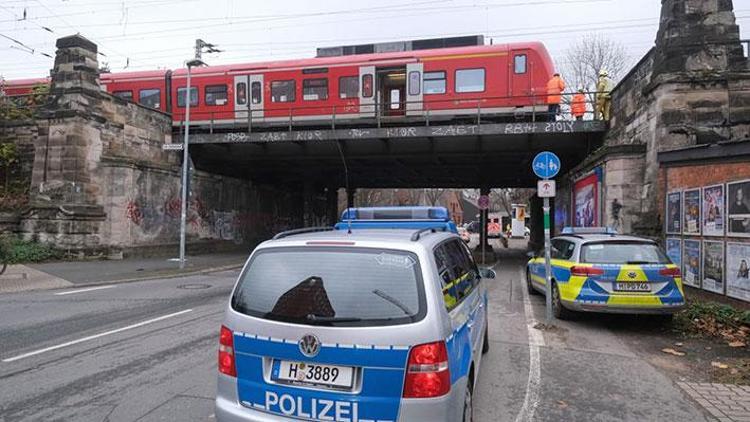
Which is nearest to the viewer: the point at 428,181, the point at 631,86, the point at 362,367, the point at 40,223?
the point at 362,367

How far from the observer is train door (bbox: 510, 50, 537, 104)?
1870 centimetres

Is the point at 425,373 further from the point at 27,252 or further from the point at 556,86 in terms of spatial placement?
the point at 27,252

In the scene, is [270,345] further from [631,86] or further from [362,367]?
[631,86]

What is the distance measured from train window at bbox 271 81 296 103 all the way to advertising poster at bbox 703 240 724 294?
16354 mm

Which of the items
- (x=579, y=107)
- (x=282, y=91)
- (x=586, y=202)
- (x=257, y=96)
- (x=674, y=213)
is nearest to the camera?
(x=674, y=213)

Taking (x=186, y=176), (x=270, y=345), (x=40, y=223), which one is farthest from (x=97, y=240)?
(x=270, y=345)

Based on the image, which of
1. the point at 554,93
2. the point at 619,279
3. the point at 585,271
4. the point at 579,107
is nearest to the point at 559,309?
the point at 585,271

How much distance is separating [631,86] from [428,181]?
19247 mm

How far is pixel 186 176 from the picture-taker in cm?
1855

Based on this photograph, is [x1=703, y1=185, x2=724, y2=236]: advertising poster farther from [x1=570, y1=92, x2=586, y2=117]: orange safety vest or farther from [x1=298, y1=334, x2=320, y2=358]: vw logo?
[x1=298, y1=334, x2=320, y2=358]: vw logo

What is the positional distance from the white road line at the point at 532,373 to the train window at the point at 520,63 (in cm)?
1186

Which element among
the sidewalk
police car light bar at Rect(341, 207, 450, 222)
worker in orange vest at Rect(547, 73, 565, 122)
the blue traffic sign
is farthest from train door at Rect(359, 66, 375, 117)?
police car light bar at Rect(341, 207, 450, 222)

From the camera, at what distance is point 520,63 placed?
61.6ft

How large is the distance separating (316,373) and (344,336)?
0.29 metres
